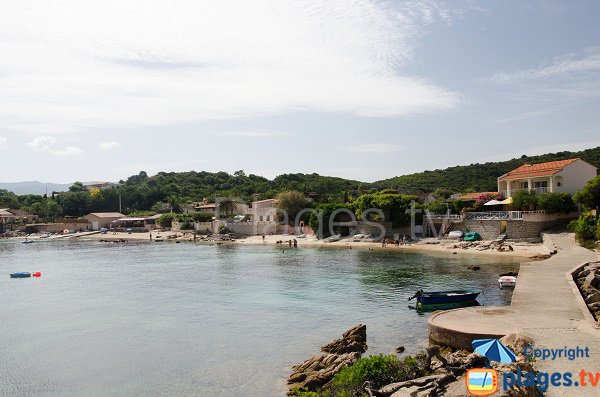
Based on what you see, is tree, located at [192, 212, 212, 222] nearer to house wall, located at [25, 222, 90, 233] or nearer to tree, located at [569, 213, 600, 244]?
house wall, located at [25, 222, 90, 233]

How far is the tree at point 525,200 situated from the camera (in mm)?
55406

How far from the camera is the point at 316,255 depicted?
59594 millimetres

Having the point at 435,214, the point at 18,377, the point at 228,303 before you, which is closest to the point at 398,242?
the point at 435,214

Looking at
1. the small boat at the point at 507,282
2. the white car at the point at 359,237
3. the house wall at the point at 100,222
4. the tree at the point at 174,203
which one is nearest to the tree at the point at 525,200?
the white car at the point at 359,237

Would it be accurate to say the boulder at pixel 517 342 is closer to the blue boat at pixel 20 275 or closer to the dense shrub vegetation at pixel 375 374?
the dense shrub vegetation at pixel 375 374

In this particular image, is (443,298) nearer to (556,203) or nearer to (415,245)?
(556,203)

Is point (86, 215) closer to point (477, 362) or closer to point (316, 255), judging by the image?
point (316, 255)

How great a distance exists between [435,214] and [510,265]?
2144cm

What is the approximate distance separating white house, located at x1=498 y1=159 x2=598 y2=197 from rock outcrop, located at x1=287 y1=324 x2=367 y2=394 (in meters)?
43.5

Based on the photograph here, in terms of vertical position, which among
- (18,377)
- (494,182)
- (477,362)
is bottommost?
(18,377)

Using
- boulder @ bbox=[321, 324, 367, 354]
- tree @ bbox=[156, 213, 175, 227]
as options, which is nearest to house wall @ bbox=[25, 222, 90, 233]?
tree @ bbox=[156, 213, 175, 227]

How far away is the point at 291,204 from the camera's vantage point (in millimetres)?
83062

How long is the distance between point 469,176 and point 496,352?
107886 millimetres

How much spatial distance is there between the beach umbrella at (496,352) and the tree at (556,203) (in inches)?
1730
